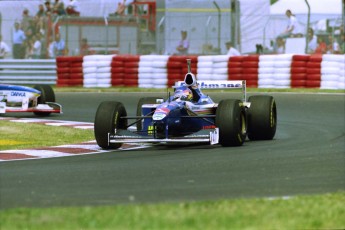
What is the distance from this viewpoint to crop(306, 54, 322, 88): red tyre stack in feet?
74.5

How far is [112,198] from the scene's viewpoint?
24.8 ft

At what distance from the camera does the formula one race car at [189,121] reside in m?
11.7

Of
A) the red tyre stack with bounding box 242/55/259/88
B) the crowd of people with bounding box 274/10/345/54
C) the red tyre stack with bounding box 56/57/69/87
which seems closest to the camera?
the red tyre stack with bounding box 242/55/259/88

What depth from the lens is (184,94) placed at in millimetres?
12375

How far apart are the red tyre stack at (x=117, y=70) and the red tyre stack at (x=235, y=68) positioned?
2.74 meters

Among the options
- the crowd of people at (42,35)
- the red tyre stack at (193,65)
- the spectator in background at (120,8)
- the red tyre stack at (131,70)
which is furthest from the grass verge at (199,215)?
the spectator in background at (120,8)

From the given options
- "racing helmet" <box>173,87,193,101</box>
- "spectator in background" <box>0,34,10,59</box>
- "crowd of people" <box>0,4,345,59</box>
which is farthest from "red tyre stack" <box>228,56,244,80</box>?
"racing helmet" <box>173,87,193,101</box>

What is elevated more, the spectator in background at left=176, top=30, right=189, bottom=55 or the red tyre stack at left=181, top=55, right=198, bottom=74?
the spectator in background at left=176, top=30, right=189, bottom=55

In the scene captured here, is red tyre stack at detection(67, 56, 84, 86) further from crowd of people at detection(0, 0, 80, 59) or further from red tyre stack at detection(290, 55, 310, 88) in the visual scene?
red tyre stack at detection(290, 55, 310, 88)

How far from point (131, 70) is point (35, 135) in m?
10.8

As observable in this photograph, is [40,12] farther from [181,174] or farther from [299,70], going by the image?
[181,174]

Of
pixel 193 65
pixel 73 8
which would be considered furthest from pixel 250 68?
pixel 73 8

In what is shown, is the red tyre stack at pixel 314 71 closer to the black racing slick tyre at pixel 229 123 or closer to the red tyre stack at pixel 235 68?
the red tyre stack at pixel 235 68

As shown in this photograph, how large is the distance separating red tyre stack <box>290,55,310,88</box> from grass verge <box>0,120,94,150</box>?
29.6ft
